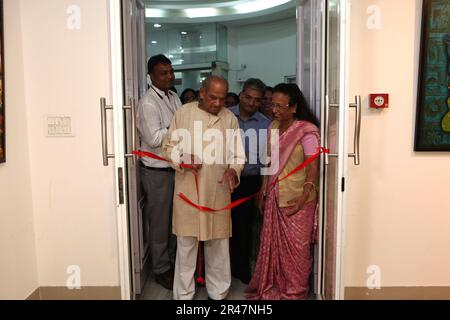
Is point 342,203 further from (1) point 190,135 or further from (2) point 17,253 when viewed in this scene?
(2) point 17,253

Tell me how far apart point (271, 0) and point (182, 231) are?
4040 mm

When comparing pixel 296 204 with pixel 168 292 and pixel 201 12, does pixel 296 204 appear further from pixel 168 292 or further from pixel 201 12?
pixel 201 12

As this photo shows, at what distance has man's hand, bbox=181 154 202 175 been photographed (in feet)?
7.20

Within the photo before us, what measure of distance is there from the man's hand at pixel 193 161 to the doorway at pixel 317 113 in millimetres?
325

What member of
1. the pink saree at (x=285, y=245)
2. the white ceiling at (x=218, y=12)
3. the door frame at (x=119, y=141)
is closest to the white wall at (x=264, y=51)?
the white ceiling at (x=218, y=12)

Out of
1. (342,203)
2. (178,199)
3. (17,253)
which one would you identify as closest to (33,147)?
(17,253)

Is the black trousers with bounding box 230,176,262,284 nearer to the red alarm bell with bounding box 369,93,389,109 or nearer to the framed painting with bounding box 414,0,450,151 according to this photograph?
the red alarm bell with bounding box 369,93,389,109

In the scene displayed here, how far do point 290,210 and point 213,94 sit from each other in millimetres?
894

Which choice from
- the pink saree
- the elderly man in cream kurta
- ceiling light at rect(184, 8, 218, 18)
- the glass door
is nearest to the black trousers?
the pink saree

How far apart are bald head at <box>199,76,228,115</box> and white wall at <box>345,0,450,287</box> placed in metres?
0.81

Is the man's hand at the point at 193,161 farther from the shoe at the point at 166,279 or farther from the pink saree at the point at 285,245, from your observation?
the shoe at the point at 166,279

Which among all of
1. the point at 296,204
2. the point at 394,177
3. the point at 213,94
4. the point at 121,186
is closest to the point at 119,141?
the point at 121,186

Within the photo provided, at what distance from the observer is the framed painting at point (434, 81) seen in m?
2.20

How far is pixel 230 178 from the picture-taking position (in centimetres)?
221
